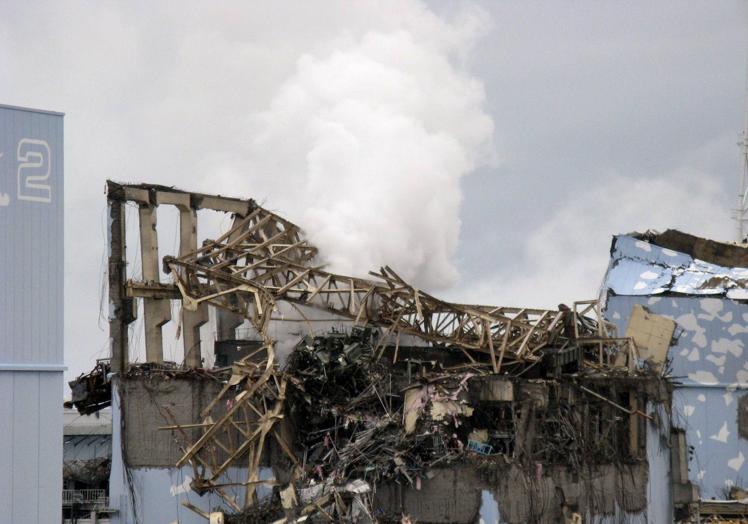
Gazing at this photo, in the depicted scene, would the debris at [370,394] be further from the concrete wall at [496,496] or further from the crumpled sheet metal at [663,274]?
the crumpled sheet metal at [663,274]

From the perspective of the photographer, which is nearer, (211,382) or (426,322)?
(211,382)

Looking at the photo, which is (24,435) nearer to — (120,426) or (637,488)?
(120,426)

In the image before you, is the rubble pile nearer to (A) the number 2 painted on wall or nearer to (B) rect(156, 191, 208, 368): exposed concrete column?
(B) rect(156, 191, 208, 368): exposed concrete column

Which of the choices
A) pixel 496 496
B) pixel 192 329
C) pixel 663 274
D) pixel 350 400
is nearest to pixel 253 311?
pixel 192 329

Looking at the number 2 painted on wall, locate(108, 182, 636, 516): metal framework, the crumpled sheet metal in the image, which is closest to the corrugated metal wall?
the number 2 painted on wall

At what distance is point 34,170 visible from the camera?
29266mm

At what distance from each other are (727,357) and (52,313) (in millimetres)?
27065

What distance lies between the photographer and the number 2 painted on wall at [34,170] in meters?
29.1

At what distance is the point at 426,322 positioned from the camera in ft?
125

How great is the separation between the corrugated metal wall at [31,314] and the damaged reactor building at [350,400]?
255 inches

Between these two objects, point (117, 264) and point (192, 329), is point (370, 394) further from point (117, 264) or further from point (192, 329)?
point (117, 264)

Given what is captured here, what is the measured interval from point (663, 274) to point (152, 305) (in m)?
20.3

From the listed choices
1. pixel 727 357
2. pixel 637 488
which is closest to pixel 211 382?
pixel 637 488

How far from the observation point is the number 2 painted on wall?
29.1m
